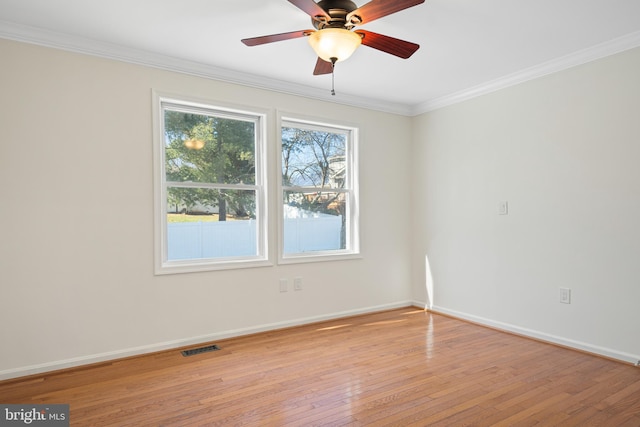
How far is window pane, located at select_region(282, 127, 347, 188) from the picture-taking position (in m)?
4.15

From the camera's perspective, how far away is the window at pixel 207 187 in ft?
11.4

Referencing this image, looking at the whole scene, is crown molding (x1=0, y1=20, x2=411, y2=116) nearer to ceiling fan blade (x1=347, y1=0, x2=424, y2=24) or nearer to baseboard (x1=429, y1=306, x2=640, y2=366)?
ceiling fan blade (x1=347, y1=0, x2=424, y2=24)

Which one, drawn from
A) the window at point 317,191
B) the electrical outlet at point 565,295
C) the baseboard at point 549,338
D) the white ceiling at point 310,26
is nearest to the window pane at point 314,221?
the window at point 317,191

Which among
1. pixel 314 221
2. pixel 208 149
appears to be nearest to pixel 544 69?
pixel 314 221

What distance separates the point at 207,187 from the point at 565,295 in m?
3.38

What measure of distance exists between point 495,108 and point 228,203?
2.88 m

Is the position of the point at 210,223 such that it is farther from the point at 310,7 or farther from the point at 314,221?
the point at 310,7

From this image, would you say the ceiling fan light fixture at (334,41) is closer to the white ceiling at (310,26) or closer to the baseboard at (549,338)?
the white ceiling at (310,26)

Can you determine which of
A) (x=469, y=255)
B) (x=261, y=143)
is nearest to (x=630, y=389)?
(x=469, y=255)

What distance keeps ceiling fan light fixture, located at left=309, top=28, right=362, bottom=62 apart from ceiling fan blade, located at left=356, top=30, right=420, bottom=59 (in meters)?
0.07

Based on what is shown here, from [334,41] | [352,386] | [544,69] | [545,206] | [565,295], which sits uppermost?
[544,69]

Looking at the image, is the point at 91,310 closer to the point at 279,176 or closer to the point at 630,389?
the point at 279,176

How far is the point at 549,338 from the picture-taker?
3506mm

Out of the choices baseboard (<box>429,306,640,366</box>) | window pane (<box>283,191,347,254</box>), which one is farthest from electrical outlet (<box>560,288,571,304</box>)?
window pane (<box>283,191,347,254</box>)
